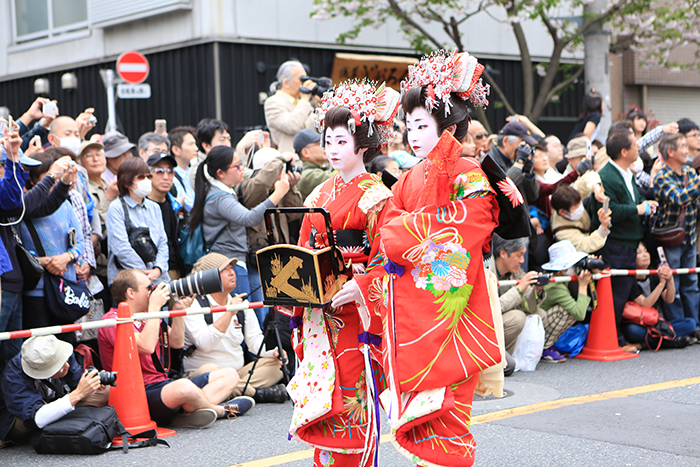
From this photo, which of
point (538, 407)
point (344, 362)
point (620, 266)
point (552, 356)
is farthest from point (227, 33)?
point (344, 362)

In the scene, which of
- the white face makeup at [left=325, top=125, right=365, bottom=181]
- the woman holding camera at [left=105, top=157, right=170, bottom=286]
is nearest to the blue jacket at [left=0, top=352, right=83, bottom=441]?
the woman holding camera at [left=105, top=157, right=170, bottom=286]

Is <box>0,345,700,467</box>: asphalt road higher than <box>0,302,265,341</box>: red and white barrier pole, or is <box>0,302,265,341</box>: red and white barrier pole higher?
<box>0,302,265,341</box>: red and white barrier pole

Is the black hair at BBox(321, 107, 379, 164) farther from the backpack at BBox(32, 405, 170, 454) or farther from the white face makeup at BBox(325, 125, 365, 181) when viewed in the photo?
the backpack at BBox(32, 405, 170, 454)

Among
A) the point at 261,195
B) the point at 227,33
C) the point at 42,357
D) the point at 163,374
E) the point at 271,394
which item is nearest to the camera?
the point at 42,357

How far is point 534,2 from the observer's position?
12.0 metres

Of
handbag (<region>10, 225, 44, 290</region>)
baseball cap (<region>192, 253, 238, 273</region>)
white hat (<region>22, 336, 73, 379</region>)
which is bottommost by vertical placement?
white hat (<region>22, 336, 73, 379</region>)

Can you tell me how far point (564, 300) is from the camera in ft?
23.0

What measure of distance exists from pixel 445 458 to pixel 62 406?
8.06ft

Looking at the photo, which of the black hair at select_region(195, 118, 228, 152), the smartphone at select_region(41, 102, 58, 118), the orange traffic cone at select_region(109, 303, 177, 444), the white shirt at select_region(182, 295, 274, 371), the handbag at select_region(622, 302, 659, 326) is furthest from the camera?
the black hair at select_region(195, 118, 228, 152)

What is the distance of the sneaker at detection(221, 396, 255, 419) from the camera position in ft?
17.6

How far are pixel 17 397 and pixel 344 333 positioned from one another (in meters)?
2.18

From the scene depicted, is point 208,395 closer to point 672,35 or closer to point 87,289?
point 87,289

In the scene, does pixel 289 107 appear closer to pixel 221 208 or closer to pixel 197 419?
pixel 221 208

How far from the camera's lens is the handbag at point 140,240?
19.4 ft
